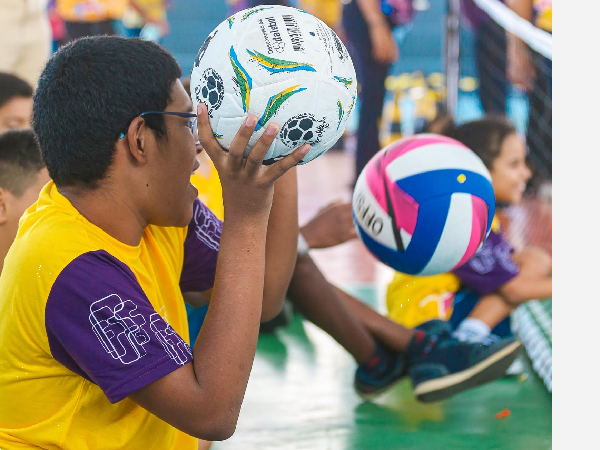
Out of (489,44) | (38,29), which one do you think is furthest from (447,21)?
(38,29)

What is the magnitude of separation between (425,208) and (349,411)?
33.3 inches

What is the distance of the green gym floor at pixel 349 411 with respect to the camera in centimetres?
255

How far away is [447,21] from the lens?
6.46 m

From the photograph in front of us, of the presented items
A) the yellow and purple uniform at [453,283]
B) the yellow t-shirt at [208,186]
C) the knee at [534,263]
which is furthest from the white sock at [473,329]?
the yellow t-shirt at [208,186]

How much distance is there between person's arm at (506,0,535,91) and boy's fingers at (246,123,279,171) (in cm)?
510

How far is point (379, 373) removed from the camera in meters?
2.84

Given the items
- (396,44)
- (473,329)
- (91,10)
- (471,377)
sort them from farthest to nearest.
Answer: (91,10)
(396,44)
(473,329)
(471,377)

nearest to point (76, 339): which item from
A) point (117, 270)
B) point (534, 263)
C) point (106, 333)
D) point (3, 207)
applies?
point (106, 333)

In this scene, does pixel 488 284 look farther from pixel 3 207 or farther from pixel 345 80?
pixel 3 207

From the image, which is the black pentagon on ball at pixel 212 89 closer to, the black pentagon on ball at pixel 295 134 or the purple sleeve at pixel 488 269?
the black pentagon on ball at pixel 295 134

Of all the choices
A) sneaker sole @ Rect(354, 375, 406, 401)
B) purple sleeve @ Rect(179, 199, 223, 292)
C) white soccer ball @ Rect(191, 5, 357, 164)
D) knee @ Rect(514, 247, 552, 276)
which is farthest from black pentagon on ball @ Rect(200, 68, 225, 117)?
knee @ Rect(514, 247, 552, 276)

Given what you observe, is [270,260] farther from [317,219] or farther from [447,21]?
[447,21]

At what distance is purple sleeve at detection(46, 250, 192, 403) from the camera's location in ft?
4.92

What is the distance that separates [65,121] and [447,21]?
17.6ft
